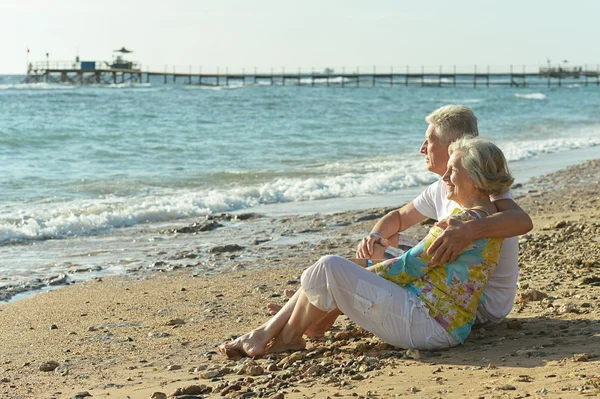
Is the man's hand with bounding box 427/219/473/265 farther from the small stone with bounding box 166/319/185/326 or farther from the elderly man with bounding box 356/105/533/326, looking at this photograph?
the small stone with bounding box 166/319/185/326

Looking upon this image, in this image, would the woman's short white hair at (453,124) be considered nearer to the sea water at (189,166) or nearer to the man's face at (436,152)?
the man's face at (436,152)

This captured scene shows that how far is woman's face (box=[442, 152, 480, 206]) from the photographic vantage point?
11.5ft

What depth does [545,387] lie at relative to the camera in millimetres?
2885

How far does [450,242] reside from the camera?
11.2ft

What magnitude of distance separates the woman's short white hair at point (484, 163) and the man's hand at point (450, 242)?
0.66 ft

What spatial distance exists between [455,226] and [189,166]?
11.7 meters

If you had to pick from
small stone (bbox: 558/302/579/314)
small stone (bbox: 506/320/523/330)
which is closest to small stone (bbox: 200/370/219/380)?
small stone (bbox: 506/320/523/330)

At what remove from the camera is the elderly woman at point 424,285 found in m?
3.53

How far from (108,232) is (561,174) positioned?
7.01 m

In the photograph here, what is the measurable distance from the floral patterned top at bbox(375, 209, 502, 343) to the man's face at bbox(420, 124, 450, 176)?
50cm

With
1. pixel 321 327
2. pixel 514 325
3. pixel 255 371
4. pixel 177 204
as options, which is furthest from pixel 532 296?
pixel 177 204

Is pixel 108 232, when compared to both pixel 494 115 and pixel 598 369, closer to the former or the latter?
pixel 598 369

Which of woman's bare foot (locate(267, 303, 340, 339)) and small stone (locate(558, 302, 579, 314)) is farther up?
small stone (locate(558, 302, 579, 314))

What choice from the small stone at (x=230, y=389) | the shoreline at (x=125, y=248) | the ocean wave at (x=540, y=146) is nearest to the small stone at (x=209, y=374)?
the small stone at (x=230, y=389)
